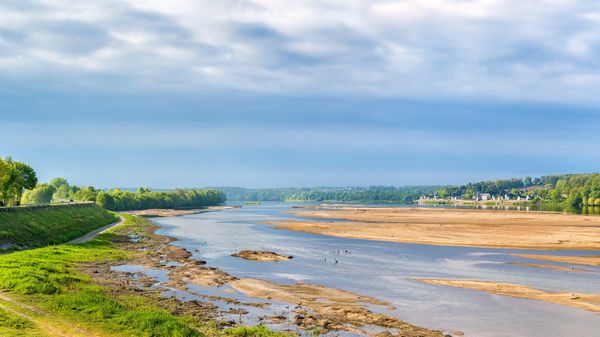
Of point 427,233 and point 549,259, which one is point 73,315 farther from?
point 427,233

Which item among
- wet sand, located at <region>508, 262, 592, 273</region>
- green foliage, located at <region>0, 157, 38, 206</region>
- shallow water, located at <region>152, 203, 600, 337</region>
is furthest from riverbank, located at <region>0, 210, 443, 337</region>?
green foliage, located at <region>0, 157, 38, 206</region>

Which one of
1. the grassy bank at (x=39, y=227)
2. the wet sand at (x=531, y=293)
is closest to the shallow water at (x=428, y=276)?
the wet sand at (x=531, y=293)

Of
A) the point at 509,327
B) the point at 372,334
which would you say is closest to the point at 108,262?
the point at 372,334

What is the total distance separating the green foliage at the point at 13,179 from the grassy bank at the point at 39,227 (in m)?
12.2

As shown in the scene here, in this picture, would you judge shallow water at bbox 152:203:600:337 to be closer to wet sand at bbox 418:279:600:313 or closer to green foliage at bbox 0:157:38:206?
wet sand at bbox 418:279:600:313

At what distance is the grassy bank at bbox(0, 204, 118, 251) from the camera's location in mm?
63062

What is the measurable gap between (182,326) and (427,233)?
75.8m

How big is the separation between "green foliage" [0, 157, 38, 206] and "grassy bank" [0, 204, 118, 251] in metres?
12.2

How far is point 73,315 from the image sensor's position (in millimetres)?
29609

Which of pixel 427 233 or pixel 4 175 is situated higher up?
pixel 4 175

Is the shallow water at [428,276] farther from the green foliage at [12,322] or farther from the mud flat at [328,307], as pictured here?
the green foliage at [12,322]

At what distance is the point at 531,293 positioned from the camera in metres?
41.2

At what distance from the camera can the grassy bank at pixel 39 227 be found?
207 ft

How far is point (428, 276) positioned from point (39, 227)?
55430 millimetres
